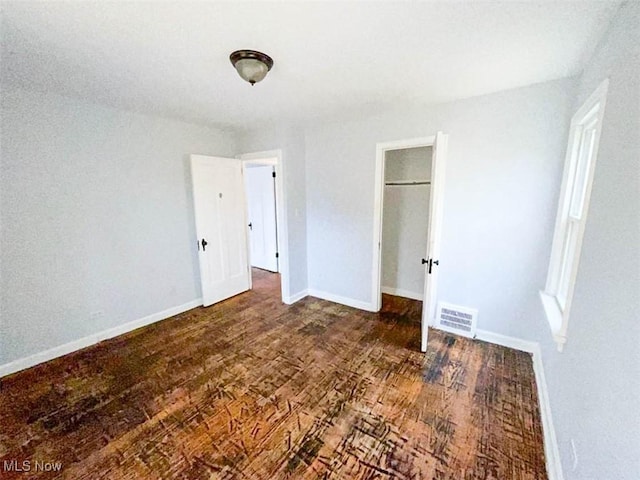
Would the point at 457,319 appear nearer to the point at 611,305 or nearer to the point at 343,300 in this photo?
the point at 343,300

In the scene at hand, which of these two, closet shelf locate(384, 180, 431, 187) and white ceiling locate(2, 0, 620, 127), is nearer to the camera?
white ceiling locate(2, 0, 620, 127)

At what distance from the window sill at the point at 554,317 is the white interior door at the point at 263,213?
3.98 m

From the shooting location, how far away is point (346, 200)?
11.2ft

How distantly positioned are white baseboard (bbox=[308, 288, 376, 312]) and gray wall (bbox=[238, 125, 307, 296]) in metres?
0.21

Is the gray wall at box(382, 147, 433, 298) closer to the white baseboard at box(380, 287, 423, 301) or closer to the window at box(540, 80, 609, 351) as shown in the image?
the white baseboard at box(380, 287, 423, 301)

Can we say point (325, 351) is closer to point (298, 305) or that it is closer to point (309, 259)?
point (298, 305)

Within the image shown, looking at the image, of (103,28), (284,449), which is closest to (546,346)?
(284,449)

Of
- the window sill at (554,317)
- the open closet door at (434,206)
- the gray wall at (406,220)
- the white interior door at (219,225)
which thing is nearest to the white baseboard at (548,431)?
the window sill at (554,317)

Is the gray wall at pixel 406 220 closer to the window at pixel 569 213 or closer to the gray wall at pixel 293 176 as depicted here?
the gray wall at pixel 293 176

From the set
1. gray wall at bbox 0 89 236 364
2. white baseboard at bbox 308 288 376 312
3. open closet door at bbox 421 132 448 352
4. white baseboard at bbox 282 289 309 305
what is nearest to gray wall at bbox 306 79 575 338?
open closet door at bbox 421 132 448 352

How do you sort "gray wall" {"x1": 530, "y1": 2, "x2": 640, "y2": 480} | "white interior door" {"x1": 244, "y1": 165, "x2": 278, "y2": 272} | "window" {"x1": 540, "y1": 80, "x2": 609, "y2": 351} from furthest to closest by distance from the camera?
"white interior door" {"x1": 244, "y1": 165, "x2": 278, "y2": 272}
"window" {"x1": 540, "y1": 80, "x2": 609, "y2": 351}
"gray wall" {"x1": 530, "y1": 2, "x2": 640, "y2": 480}

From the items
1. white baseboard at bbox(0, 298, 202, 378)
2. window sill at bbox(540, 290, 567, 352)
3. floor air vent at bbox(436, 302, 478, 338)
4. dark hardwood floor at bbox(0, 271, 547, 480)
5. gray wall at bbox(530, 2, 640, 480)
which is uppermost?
gray wall at bbox(530, 2, 640, 480)

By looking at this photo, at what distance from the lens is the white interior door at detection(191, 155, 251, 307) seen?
3.41 m

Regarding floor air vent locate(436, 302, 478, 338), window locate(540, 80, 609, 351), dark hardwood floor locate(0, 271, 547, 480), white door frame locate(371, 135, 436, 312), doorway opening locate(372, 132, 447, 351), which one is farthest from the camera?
doorway opening locate(372, 132, 447, 351)
